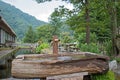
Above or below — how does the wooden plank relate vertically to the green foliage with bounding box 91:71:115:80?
above

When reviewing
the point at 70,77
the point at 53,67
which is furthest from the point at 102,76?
the point at 53,67

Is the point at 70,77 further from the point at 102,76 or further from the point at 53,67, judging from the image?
the point at 102,76

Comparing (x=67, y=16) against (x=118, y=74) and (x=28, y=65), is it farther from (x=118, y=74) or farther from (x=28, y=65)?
(x=28, y=65)

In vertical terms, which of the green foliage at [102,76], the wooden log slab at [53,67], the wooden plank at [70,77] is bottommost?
the green foliage at [102,76]

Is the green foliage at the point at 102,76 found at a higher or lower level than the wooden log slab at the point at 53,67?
lower

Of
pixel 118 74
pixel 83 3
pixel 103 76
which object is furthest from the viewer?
pixel 83 3

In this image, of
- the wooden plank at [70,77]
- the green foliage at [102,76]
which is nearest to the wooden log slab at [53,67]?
the wooden plank at [70,77]

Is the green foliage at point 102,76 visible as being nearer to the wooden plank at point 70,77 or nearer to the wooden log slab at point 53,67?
the wooden log slab at point 53,67

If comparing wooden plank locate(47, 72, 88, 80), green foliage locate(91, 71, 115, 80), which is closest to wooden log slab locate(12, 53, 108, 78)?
wooden plank locate(47, 72, 88, 80)

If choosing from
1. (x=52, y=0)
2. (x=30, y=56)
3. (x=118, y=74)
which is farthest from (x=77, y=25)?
(x=30, y=56)

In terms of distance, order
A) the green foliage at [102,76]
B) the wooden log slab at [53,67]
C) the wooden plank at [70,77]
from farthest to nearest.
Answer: the green foliage at [102,76] < the wooden plank at [70,77] < the wooden log slab at [53,67]

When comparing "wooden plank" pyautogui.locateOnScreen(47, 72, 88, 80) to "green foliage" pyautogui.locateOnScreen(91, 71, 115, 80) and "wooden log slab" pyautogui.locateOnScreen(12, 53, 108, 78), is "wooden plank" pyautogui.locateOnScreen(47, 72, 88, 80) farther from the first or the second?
"green foliage" pyautogui.locateOnScreen(91, 71, 115, 80)

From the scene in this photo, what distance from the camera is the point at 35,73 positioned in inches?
164

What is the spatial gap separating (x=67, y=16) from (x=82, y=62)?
9316 mm
